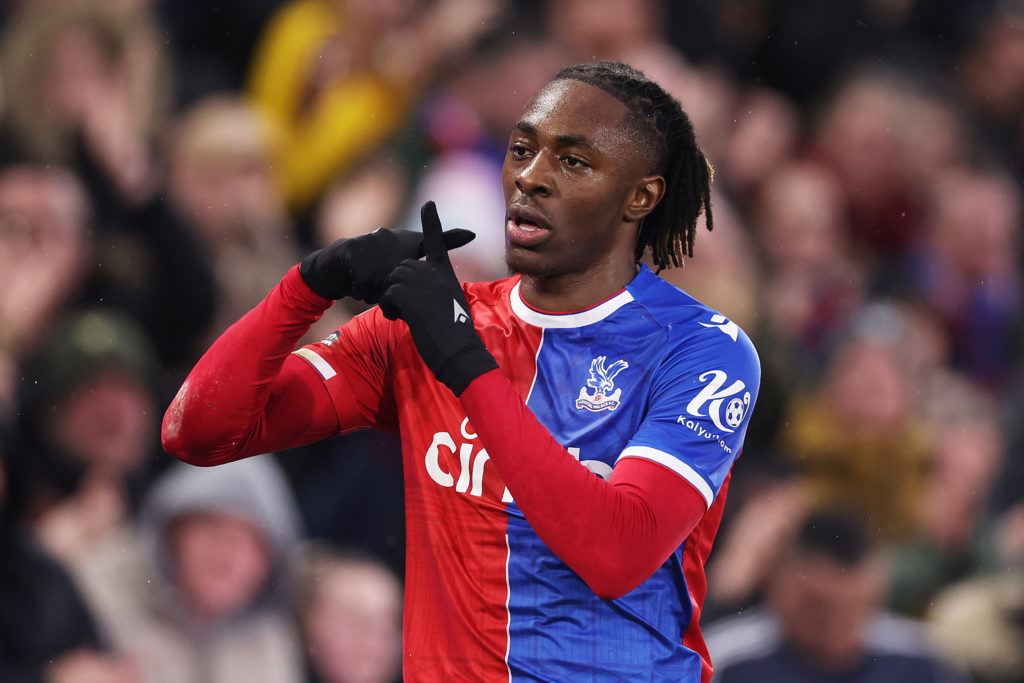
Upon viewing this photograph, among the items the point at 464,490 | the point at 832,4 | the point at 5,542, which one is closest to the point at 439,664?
the point at 464,490

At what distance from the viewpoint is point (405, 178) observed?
184 inches

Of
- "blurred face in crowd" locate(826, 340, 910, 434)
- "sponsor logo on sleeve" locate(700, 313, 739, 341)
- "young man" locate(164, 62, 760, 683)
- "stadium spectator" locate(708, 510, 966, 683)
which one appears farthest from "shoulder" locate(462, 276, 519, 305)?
"blurred face in crowd" locate(826, 340, 910, 434)

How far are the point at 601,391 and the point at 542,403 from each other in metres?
0.11

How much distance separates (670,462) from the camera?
6.84 ft

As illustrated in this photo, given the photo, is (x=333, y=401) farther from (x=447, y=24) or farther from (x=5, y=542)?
(x=447, y=24)

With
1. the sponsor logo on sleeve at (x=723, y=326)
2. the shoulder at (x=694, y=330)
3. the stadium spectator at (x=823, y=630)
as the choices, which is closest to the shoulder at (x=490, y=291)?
the shoulder at (x=694, y=330)

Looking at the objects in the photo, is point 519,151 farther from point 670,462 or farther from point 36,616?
point 36,616

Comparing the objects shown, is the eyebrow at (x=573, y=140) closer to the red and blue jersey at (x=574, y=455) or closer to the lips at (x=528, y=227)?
the lips at (x=528, y=227)

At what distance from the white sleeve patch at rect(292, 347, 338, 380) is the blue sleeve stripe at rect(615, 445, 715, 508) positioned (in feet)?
1.98

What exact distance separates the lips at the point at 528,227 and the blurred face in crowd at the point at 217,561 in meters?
2.19

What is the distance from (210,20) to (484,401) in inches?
127

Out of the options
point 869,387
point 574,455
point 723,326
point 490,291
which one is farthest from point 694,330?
point 869,387

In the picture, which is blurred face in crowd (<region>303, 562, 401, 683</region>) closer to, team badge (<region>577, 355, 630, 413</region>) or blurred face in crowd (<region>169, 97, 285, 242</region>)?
blurred face in crowd (<region>169, 97, 285, 242</region>)

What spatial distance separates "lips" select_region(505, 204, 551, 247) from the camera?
2.26 meters
